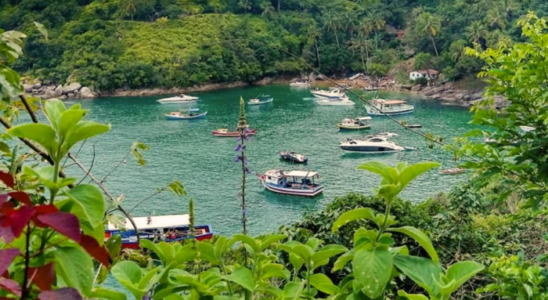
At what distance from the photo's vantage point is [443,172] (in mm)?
12992

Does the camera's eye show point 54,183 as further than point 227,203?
No

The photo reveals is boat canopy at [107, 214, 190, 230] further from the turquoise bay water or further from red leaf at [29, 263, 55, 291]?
red leaf at [29, 263, 55, 291]

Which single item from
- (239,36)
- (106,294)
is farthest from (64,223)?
(239,36)

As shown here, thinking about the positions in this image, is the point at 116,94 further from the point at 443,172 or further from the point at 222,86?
the point at 443,172

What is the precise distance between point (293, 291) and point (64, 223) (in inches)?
11.3

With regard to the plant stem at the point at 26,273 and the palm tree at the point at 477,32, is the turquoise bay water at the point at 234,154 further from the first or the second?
the plant stem at the point at 26,273

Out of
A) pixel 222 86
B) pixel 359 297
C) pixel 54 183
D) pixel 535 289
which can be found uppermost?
pixel 54 183

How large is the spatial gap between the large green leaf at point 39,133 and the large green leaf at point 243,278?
0.22m

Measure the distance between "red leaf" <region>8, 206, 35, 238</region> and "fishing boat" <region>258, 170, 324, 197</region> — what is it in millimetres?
11564

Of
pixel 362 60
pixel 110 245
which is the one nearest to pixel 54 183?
pixel 110 245

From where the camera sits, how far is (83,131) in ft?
1.43

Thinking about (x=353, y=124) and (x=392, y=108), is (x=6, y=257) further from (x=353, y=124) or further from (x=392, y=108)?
(x=392, y=108)

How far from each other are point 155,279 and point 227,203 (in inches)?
428

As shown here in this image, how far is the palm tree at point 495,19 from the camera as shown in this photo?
25.8 meters
